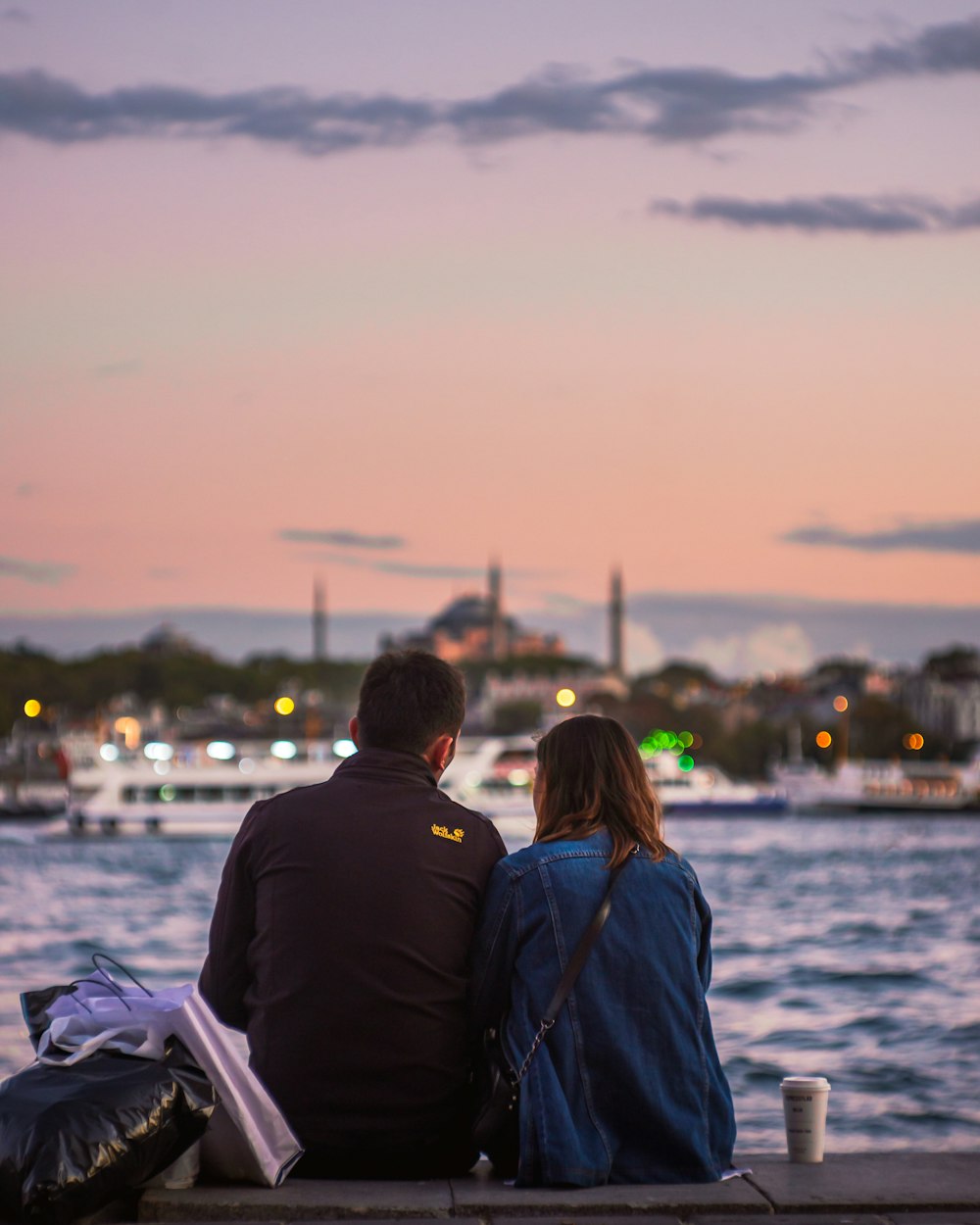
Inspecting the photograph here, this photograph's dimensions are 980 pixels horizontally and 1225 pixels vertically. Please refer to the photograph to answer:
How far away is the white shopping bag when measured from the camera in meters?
4.04

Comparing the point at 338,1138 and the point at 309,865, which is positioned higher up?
the point at 309,865

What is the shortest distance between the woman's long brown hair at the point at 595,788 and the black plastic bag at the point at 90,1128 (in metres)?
0.96

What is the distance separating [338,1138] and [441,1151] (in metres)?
0.24

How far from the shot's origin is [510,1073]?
13.7 ft

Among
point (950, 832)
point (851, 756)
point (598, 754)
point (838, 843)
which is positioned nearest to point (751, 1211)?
point (598, 754)

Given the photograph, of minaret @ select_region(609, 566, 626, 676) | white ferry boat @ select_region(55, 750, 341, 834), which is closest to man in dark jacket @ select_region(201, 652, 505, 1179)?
white ferry boat @ select_region(55, 750, 341, 834)

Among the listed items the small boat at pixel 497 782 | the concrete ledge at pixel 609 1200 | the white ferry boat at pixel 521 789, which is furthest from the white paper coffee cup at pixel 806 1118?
the small boat at pixel 497 782

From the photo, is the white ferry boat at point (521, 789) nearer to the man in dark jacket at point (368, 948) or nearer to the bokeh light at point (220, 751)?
the bokeh light at point (220, 751)

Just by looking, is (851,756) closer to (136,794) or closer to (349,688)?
(349,688)

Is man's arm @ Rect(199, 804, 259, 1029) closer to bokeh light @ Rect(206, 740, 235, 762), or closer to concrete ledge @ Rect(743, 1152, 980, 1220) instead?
concrete ledge @ Rect(743, 1152, 980, 1220)

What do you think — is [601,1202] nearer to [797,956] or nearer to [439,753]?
[439,753]

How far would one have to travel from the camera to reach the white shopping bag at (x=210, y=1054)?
159 inches

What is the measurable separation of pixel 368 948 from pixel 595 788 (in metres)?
0.60

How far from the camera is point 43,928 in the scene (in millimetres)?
28547
